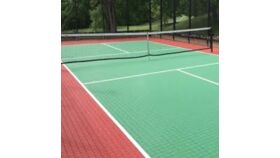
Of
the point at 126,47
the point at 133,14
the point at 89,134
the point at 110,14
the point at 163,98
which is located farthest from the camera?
the point at 133,14

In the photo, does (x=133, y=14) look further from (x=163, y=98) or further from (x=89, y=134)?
(x=89, y=134)

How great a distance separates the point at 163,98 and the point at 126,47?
9.06 metres

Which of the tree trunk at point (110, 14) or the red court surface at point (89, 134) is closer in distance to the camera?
the red court surface at point (89, 134)

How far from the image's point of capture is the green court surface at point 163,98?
522cm

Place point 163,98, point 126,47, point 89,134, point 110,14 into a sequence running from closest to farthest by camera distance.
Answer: point 89,134, point 163,98, point 126,47, point 110,14

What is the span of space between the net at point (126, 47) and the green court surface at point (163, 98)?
901 millimetres

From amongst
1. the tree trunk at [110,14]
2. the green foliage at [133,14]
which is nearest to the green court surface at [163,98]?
the green foliage at [133,14]

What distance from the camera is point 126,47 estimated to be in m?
16.4

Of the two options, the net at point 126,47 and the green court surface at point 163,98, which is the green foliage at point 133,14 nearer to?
the net at point 126,47

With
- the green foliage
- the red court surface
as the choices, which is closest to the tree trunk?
the green foliage

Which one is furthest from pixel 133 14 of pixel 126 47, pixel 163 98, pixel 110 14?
pixel 163 98

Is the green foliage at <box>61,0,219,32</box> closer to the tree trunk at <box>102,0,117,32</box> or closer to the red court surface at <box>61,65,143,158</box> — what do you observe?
the tree trunk at <box>102,0,117,32</box>
